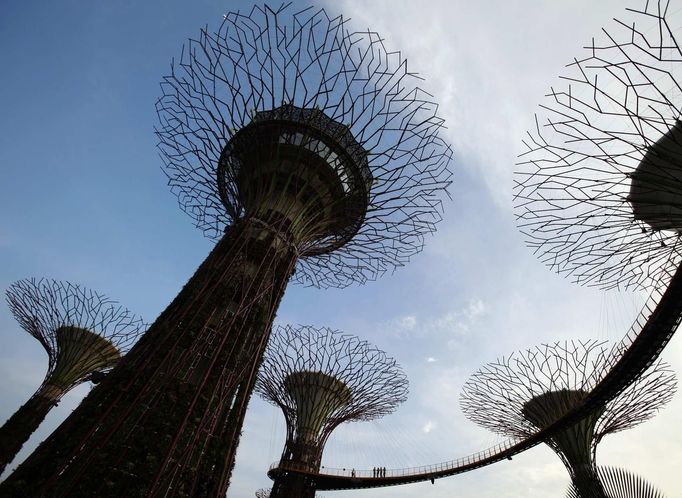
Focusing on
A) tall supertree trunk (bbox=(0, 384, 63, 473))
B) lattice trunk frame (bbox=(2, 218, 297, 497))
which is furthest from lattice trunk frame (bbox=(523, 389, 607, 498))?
tall supertree trunk (bbox=(0, 384, 63, 473))

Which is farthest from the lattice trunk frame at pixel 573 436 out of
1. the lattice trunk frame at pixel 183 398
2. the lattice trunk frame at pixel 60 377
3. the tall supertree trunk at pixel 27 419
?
the tall supertree trunk at pixel 27 419

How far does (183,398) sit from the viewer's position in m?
9.66

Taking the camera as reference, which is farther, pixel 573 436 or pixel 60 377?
pixel 60 377

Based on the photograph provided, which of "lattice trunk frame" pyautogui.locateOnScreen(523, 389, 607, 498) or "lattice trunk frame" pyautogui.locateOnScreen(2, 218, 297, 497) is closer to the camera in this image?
"lattice trunk frame" pyautogui.locateOnScreen(2, 218, 297, 497)

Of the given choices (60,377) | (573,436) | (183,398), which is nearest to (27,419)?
(60,377)

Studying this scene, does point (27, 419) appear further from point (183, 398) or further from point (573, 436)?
point (573, 436)

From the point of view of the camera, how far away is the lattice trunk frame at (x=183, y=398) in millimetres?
7984

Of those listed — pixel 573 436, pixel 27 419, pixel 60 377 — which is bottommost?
pixel 27 419

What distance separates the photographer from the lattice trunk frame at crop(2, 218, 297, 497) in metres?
7.98

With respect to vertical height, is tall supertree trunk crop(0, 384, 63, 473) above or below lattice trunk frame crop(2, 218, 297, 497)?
above

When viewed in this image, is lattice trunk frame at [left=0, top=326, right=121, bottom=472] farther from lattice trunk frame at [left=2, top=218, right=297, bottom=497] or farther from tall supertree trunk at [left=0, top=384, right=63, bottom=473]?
lattice trunk frame at [left=2, top=218, right=297, bottom=497]

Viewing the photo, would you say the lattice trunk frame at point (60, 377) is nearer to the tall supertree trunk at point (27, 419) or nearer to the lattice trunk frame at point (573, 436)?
the tall supertree trunk at point (27, 419)

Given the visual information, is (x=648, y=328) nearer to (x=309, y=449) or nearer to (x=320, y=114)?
(x=320, y=114)

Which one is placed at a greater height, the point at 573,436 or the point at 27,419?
the point at 573,436
